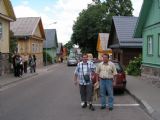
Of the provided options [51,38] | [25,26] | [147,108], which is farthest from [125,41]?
[51,38]

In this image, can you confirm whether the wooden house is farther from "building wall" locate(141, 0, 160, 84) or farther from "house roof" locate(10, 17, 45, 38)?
"house roof" locate(10, 17, 45, 38)

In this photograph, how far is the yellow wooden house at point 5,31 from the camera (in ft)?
99.4

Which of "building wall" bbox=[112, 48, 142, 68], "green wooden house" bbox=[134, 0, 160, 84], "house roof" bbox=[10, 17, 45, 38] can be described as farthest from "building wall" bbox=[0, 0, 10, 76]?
"house roof" bbox=[10, 17, 45, 38]

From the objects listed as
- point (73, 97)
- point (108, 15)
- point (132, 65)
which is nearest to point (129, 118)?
point (73, 97)

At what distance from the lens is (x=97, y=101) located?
14.6 meters

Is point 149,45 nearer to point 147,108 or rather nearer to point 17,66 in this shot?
point 17,66

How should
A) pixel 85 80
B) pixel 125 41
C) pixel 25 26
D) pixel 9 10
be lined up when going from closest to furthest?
pixel 85 80
pixel 9 10
pixel 125 41
pixel 25 26

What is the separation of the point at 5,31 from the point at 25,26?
1988 cm

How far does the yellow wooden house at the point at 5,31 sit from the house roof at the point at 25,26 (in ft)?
55.9

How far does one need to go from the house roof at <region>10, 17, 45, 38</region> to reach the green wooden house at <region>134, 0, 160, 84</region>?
25.1 metres

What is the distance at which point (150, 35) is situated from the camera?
78.8ft

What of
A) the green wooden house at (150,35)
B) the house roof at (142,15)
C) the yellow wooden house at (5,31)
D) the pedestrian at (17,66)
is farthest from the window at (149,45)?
the yellow wooden house at (5,31)

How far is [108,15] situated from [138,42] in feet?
129

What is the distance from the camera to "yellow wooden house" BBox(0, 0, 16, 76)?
30297 millimetres
